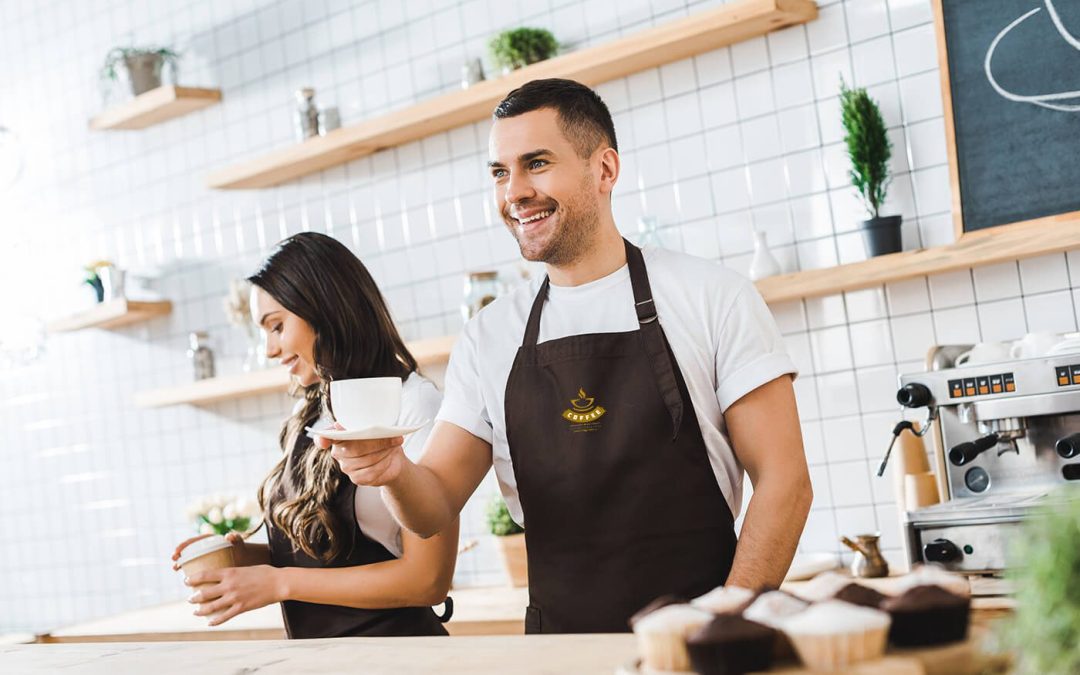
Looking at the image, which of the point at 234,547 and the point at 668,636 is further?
the point at 234,547

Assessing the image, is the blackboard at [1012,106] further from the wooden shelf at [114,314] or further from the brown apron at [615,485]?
the wooden shelf at [114,314]

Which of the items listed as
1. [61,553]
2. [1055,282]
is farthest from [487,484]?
[61,553]

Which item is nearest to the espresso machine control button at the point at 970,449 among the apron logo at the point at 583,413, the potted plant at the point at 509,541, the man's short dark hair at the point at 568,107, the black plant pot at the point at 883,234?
the black plant pot at the point at 883,234

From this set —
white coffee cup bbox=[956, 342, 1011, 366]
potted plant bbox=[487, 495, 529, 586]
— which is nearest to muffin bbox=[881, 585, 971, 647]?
white coffee cup bbox=[956, 342, 1011, 366]

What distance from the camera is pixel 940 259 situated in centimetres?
277

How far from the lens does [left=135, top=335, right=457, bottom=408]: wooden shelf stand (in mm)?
3602

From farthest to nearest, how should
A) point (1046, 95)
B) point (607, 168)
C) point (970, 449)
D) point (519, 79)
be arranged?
point (519, 79) → point (1046, 95) → point (970, 449) → point (607, 168)

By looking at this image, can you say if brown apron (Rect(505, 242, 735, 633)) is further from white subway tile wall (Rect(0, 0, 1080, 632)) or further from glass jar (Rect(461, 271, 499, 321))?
glass jar (Rect(461, 271, 499, 321))

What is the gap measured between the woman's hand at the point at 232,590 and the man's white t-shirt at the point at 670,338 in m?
0.45

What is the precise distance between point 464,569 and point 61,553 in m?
2.13

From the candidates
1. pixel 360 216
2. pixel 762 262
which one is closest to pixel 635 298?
pixel 762 262

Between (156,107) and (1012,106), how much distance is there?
2.98 metres

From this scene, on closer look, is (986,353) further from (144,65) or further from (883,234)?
(144,65)

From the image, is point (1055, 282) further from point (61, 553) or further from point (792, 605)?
point (61, 553)
